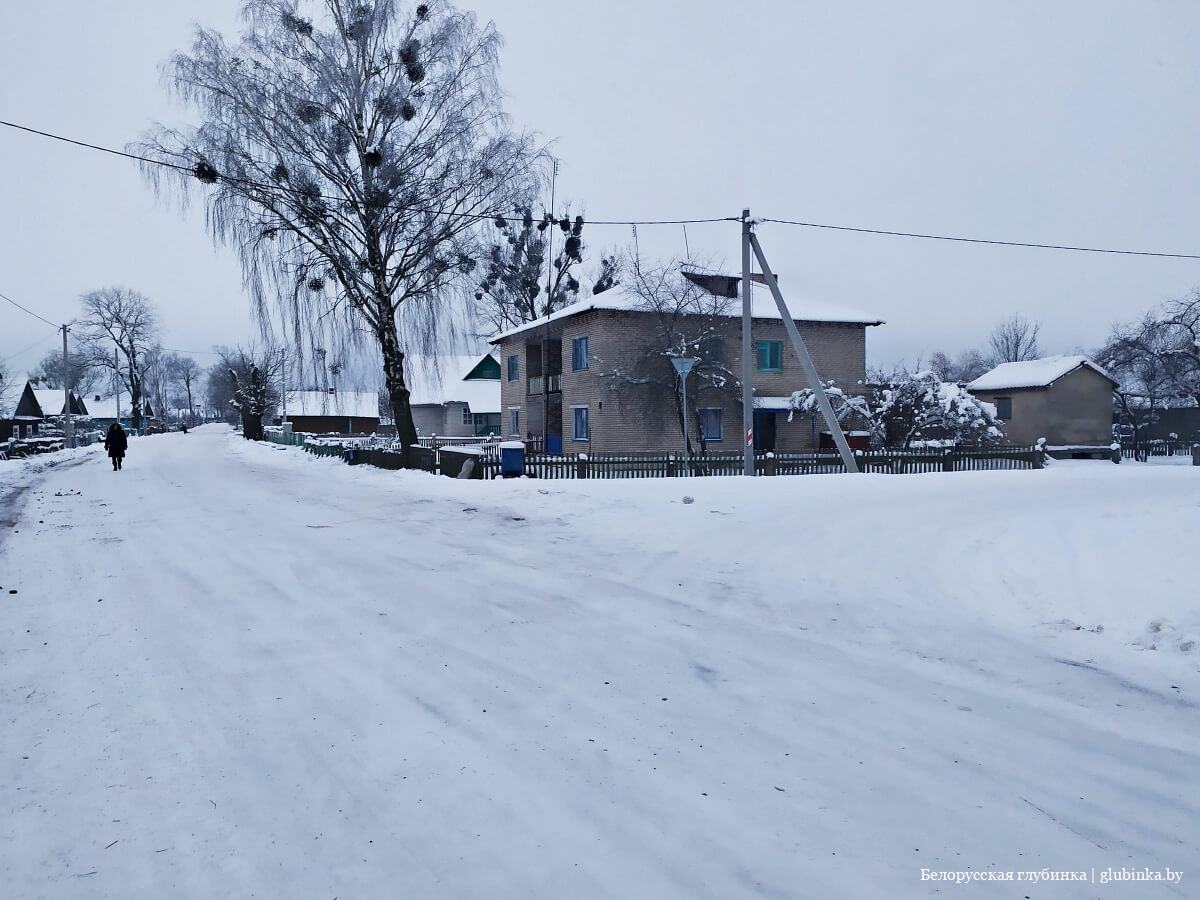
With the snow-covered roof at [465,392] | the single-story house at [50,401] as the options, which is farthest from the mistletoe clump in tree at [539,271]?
the single-story house at [50,401]

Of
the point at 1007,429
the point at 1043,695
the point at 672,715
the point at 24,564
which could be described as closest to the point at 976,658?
the point at 1043,695

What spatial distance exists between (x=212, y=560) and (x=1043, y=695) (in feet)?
28.9

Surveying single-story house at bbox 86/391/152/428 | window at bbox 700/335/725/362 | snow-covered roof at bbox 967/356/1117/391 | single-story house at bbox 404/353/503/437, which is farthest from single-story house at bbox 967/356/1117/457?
single-story house at bbox 86/391/152/428

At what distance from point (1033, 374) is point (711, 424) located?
21034 millimetres

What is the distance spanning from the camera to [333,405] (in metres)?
83.9

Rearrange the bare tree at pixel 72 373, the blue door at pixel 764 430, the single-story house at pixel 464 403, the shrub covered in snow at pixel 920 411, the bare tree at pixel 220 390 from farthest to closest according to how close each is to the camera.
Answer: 1. the bare tree at pixel 220 390
2. the bare tree at pixel 72 373
3. the single-story house at pixel 464 403
4. the blue door at pixel 764 430
5. the shrub covered in snow at pixel 920 411

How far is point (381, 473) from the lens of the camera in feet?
74.9

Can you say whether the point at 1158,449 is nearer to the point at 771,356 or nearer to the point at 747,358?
the point at 771,356

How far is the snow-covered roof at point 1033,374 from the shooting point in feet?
130

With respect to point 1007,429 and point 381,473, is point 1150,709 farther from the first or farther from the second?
point 1007,429

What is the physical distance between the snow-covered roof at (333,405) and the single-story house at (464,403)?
18.0 m

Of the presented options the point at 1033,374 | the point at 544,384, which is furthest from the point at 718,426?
the point at 1033,374

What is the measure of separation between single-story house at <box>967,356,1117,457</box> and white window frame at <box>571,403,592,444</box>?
22324 millimetres

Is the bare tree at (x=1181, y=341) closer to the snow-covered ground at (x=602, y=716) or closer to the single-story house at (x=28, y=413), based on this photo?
the snow-covered ground at (x=602, y=716)
